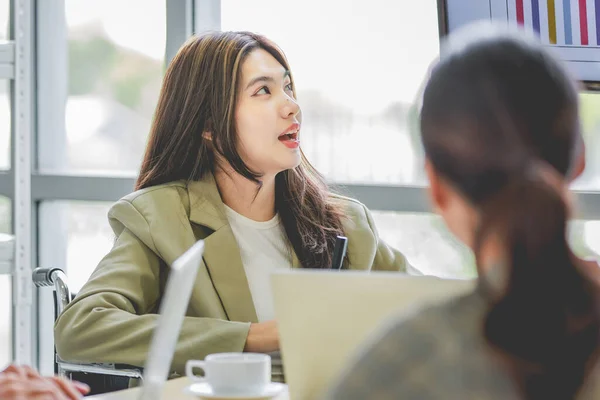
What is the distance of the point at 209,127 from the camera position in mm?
2027

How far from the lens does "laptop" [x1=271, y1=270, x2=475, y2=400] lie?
880mm

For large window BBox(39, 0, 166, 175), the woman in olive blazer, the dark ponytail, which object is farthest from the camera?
large window BBox(39, 0, 166, 175)

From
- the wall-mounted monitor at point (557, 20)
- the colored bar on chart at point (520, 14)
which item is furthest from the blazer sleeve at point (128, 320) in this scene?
the colored bar on chart at point (520, 14)

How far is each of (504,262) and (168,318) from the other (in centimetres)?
37

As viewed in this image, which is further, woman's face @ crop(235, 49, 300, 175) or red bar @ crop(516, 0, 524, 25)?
red bar @ crop(516, 0, 524, 25)

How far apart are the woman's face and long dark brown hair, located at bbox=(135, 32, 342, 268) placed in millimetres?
19

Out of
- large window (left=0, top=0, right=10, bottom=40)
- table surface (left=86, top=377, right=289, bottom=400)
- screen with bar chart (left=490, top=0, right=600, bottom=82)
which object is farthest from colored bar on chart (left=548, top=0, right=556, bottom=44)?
large window (left=0, top=0, right=10, bottom=40)

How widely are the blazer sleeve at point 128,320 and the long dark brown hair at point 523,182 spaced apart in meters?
1.01

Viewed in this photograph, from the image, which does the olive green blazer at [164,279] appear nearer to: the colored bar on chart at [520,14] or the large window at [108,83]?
the colored bar on chart at [520,14]

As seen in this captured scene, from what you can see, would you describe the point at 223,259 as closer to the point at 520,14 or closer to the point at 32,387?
the point at 32,387

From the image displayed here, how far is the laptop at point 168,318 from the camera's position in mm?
815

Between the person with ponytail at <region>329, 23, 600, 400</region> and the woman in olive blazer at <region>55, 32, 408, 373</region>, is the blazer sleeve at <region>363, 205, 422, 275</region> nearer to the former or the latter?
the woman in olive blazer at <region>55, 32, 408, 373</region>

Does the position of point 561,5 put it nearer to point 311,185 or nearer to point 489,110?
point 311,185

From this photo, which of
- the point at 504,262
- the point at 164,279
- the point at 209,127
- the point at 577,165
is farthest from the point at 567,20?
the point at 504,262
